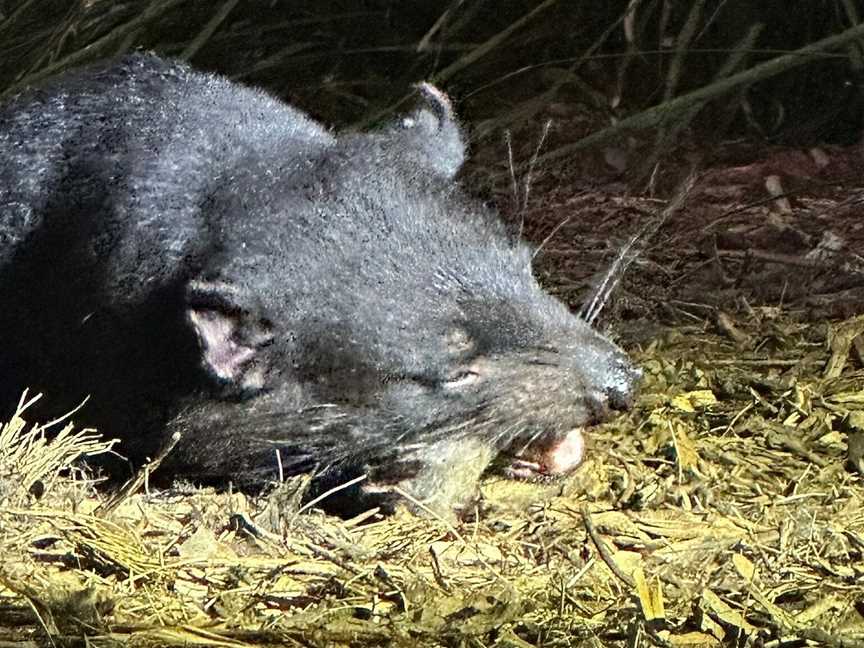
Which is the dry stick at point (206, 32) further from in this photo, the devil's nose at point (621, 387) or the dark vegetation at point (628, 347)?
the devil's nose at point (621, 387)

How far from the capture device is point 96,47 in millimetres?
7715

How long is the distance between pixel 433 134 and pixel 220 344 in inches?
42.2

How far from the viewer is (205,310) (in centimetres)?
460

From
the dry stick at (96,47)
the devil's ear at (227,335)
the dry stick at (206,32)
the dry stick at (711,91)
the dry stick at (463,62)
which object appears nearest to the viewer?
the devil's ear at (227,335)

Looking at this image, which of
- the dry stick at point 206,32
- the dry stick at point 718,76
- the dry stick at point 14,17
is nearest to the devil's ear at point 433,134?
the dry stick at point 718,76

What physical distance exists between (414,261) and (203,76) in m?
1.23

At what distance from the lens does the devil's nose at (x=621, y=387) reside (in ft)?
15.5

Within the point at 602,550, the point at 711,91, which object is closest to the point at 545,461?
the point at 602,550

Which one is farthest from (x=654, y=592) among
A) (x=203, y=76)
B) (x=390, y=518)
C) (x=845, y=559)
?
(x=203, y=76)

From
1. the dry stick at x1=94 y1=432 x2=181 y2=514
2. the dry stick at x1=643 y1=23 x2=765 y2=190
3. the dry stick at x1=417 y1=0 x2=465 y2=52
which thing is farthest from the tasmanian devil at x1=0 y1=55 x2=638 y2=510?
the dry stick at x1=417 y1=0 x2=465 y2=52

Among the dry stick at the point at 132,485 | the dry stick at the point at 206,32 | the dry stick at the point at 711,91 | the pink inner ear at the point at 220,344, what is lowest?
the dry stick at the point at 711,91

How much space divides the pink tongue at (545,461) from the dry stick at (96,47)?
3.40m

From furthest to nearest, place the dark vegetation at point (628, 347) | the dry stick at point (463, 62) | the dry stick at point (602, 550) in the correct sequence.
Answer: the dry stick at point (463, 62), the dry stick at point (602, 550), the dark vegetation at point (628, 347)

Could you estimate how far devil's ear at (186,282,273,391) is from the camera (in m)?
4.57
